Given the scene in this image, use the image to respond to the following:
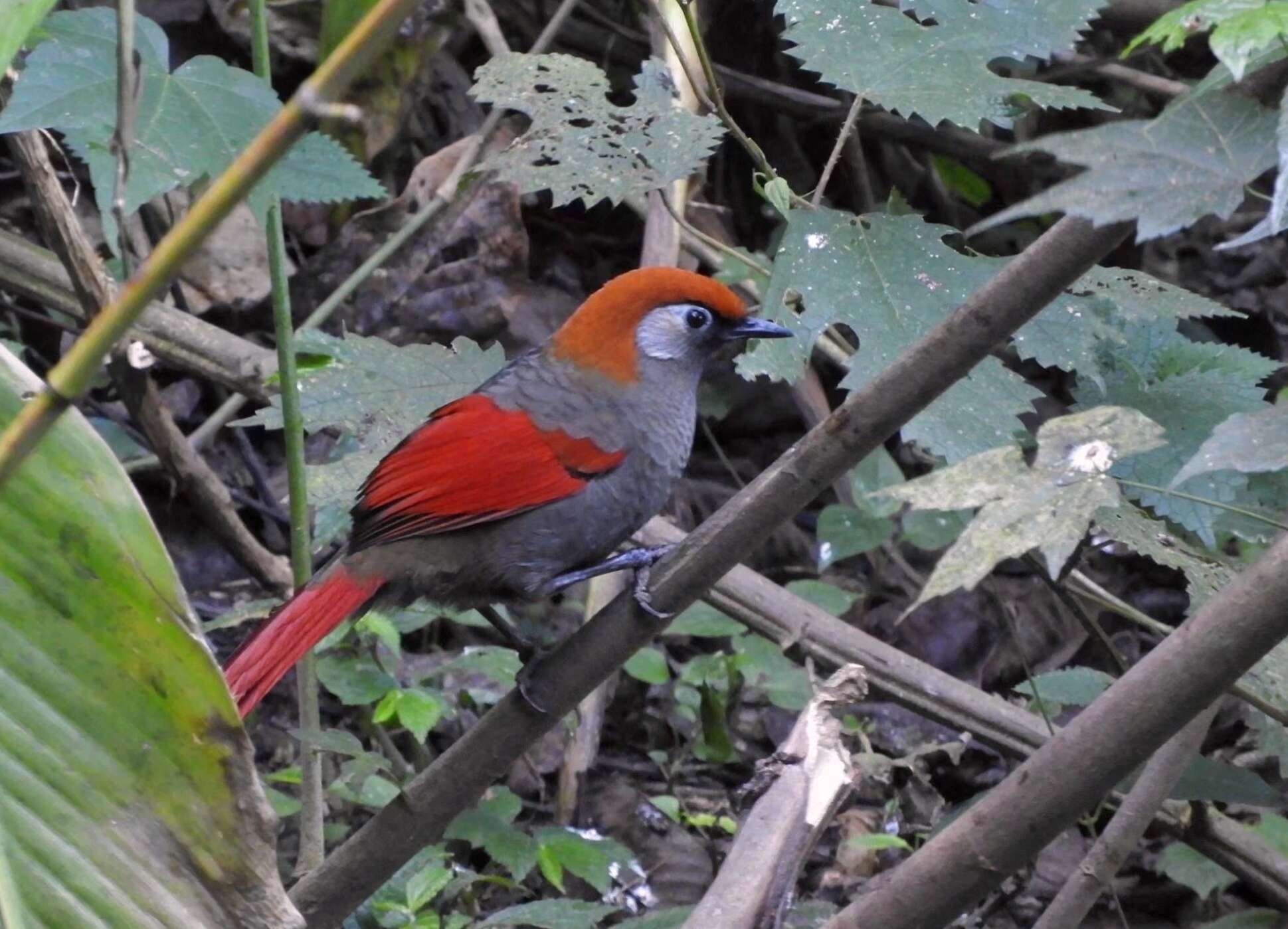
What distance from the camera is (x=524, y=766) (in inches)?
151

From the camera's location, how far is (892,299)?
217 centimetres

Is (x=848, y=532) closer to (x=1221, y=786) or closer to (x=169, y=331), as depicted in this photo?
(x=1221, y=786)

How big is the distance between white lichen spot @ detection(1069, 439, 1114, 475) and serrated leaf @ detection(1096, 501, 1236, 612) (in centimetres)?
40

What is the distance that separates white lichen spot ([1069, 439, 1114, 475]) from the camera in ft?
4.89

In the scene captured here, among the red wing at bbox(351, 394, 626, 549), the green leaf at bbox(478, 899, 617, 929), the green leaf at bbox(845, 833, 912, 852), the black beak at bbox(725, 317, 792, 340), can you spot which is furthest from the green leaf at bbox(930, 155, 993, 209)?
the green leaf at bbox(478, 899, 617, 929)

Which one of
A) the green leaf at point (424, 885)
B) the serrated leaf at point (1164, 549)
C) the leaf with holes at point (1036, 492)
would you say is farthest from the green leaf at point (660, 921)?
the leaf with holes at point (1036, 492)

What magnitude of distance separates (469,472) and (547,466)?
143 mm

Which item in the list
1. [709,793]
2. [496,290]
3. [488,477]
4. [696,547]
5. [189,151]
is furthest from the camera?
[496,290]

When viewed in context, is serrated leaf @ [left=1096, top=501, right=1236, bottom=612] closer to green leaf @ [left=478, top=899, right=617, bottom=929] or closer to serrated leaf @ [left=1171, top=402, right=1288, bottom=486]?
serrated leaf @ [left=1171, top=402, right=1288, bottom=486]

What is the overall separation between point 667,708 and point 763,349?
191 centimetres

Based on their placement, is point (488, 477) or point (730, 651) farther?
point (730, 651)

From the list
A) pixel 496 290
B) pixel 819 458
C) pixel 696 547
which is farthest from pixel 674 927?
pixel 496 290

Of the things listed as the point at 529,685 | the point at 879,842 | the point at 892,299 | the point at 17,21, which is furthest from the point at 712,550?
the point at 879,842

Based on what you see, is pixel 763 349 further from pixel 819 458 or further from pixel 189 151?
pixel 189 151
